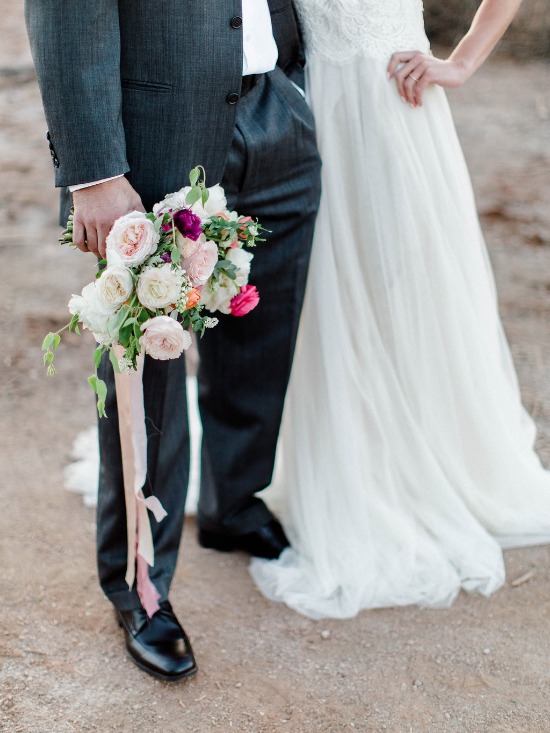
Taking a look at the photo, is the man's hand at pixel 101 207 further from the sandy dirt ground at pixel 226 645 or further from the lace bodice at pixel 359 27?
the sandy dirt ground at pixel 226 645

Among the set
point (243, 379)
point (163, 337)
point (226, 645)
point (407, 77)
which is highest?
point (407, 77)

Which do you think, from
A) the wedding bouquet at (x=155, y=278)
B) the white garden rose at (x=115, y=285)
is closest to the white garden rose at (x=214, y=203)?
the wedding bouquet at (x=155, y=278)

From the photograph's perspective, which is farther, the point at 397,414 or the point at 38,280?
the point at 38,280

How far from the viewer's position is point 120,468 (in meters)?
2.06

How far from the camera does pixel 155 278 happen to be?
1620mm

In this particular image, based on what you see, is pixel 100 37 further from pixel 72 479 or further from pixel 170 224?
pixel 72 479

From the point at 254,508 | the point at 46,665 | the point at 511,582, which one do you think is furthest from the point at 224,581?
the point at 511,582

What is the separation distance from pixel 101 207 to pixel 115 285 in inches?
8.0

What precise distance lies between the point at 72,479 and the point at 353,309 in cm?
112

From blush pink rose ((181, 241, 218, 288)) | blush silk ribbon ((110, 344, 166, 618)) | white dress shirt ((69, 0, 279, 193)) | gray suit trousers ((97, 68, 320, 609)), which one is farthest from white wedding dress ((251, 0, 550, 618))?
blush pink rose ((181, 241, 218, 288))

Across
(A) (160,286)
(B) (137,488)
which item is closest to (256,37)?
(A) (160,286)

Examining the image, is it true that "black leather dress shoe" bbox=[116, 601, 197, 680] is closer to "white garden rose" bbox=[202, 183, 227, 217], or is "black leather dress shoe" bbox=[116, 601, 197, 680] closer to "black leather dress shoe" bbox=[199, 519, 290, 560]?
"black leather dress shoe" bbox=[199, 519, 290, 560]

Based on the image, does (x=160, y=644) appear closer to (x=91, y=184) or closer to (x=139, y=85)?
(x=91, y=184)

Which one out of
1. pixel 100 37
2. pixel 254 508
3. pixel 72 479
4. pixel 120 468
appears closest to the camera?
pixel 100 37
